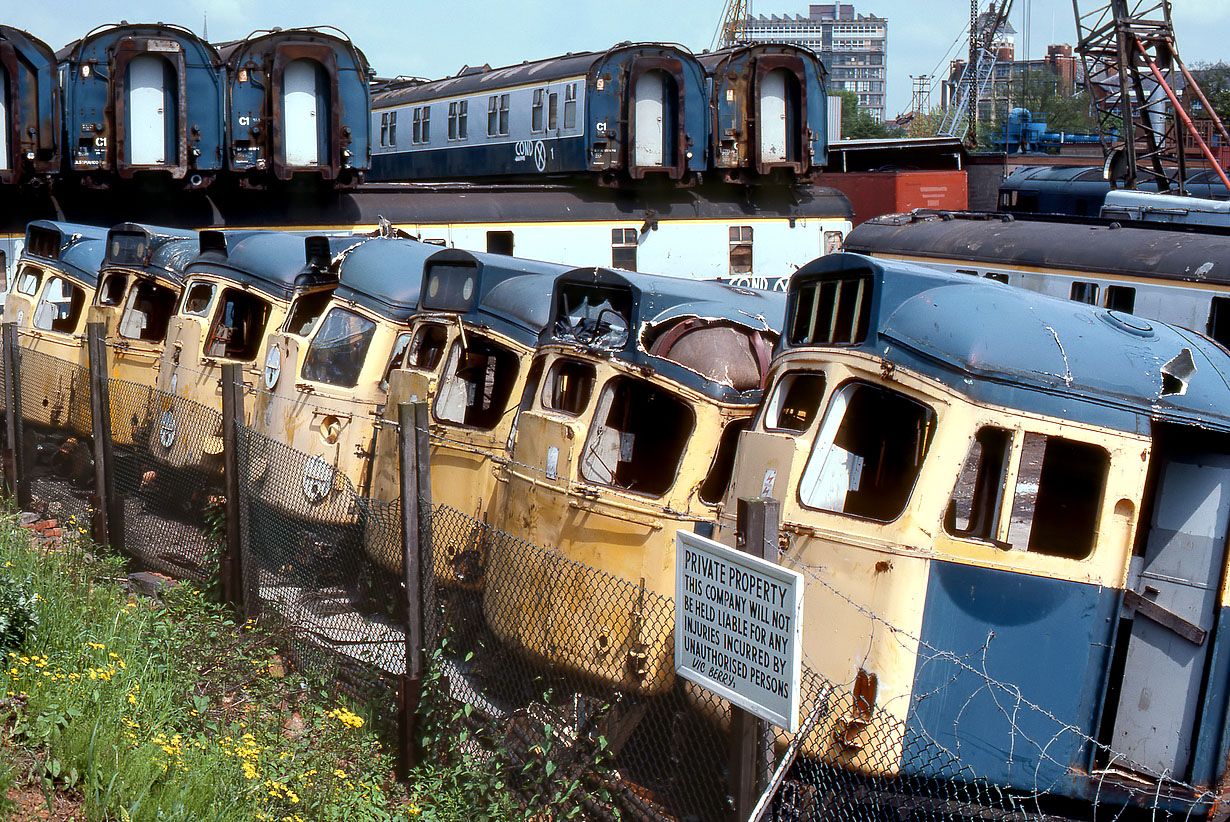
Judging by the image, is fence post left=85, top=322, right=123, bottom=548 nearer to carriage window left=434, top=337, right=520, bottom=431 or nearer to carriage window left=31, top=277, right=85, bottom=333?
carriage window left=434, top=337, right=520, bottom=431

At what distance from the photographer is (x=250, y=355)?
12641 mm

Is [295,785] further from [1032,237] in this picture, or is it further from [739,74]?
[739,74]

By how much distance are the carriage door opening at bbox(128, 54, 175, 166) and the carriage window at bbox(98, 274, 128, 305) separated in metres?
11.1

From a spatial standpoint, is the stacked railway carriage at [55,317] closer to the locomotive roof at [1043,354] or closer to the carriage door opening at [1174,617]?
the locomotive roof at [1043,354]

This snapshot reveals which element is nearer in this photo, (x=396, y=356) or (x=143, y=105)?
(x=396, y=356)

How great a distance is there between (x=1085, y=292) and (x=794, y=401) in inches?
403

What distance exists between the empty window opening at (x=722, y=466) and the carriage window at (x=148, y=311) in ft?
26.1

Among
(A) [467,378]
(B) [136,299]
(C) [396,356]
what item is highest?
(B) [136,299]

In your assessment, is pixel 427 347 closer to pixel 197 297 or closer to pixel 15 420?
pixel 197 297

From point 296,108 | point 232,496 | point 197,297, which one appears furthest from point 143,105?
point 232,496

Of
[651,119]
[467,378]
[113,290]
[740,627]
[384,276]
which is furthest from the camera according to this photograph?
[651,119]

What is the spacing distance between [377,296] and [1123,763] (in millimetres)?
6817

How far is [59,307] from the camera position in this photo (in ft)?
47.0

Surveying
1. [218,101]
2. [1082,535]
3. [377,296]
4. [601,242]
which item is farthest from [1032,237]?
[218,101]
